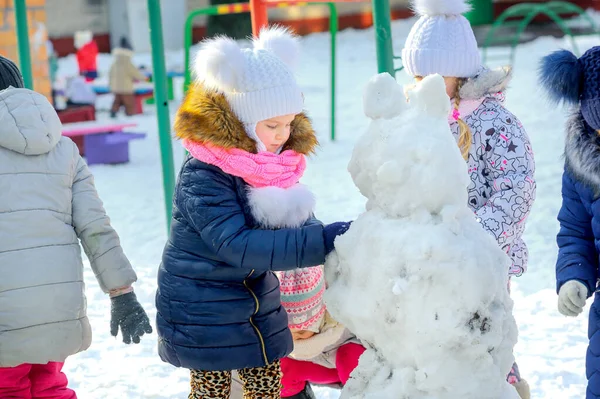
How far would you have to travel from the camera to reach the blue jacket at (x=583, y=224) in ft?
8.70

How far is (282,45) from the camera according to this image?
2.68m

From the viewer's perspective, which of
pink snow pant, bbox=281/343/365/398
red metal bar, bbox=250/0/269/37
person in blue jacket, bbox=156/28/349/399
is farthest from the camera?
red metal bar, bbox=250/0/269/37

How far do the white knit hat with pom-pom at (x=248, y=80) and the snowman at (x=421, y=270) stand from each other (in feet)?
1.48

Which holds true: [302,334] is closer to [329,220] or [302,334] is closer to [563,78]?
[563,78]

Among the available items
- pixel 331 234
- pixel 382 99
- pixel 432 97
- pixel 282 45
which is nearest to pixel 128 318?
pixel 331 234

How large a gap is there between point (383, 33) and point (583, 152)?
3.91 feet

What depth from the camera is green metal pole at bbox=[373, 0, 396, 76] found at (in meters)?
3.54

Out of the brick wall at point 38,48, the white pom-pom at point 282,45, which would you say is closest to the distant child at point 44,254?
the white pom-pom at point 282,45

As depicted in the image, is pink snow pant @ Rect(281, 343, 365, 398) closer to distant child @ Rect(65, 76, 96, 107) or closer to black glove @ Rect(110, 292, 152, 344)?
black glove @ Rect(110, 292, 152, 344)

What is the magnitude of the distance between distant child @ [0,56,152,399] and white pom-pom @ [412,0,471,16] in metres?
1.37

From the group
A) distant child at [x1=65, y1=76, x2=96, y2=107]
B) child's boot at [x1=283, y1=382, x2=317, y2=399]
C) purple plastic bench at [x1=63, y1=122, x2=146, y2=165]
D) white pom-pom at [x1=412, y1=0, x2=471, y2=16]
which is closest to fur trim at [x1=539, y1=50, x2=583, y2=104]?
white pom-pom at [x1=412, y1=0, x2=471, y2=16]

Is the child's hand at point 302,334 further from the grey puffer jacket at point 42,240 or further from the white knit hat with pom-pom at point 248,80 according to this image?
the white knit hat with pom-pom at point 248,80

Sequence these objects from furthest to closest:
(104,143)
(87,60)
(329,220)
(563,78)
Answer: (87,60)
(104,143)
(329,220)
(563,78)

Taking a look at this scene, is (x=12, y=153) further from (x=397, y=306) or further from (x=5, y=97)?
(x=397, y=306)
